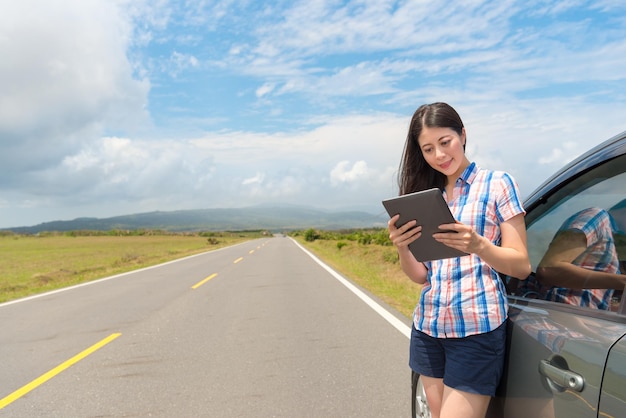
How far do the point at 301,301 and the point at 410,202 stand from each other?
8816 millimetres

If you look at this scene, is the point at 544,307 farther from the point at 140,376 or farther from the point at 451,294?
the point at 140,376

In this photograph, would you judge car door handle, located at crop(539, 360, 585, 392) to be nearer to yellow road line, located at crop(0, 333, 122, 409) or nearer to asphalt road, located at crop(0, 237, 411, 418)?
asphalt road, located at crop(0, 237, 411, 418)

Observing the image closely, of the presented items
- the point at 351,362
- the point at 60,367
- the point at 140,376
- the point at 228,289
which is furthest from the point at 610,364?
the point at 228,289

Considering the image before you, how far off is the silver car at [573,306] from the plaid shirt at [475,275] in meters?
0.17

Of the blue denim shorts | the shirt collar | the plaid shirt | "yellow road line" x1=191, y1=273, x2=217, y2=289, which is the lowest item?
"yellow road line" x1=191, y1=273, x2=217, y2=289

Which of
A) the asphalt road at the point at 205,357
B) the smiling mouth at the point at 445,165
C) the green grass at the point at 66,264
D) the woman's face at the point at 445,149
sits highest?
the woman's face at the point at 445,149

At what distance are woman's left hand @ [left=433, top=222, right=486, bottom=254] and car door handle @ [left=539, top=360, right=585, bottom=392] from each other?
0.48 metres

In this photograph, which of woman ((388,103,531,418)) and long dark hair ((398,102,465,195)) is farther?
long dark hair ((398,102,465,195))

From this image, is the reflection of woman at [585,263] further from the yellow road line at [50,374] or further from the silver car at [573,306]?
the yellow road line at [50,374]

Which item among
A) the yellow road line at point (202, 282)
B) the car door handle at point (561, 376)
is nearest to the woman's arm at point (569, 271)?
the car door handle at point (561, 376)

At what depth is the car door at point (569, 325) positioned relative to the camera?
5.48 feet

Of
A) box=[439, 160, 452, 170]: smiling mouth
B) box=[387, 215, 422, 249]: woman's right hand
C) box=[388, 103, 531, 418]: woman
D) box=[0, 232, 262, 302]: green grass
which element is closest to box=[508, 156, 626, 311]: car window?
box=[388, 103, 531, 418]: woman

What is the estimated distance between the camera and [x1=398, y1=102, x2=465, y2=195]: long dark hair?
2312mm

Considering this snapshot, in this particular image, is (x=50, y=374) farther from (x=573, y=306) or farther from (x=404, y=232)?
(x=573, y=306)
